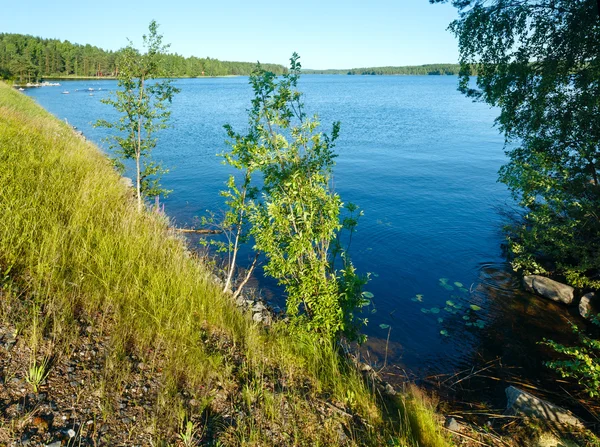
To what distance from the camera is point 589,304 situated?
11.7m

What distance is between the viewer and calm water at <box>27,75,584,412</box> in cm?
1035

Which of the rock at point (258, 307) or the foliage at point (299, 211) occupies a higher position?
the foliage at point (299, 211)

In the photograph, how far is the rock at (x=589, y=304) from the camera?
459 inches

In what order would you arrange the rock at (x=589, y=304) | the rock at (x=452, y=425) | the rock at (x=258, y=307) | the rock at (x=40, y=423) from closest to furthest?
the rock at (x=40, y=423)
the rock at (x=452, y=425)
the rock at (x=258, y=307)
the rock at (x=589, y=304)

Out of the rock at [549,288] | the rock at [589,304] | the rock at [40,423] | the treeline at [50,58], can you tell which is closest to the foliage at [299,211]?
the rock at [40,423]

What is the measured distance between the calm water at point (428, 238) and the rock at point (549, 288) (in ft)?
1.39

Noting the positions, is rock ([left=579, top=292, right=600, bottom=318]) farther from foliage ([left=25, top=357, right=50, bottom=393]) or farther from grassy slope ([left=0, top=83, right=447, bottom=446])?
foliage ([left=25, top=357, right=50, bottom=393])

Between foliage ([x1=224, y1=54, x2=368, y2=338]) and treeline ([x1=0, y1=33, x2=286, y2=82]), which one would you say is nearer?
foliage ([x1=224, y1=54, x2=368, y2=338])

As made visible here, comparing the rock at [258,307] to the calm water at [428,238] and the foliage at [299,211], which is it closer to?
the foliage at [299,211]

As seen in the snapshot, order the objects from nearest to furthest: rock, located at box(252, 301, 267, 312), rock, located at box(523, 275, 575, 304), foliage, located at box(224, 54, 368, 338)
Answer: foliage, located at box(224, 54, 368, 338) < rock, located at box(252, 301, 267, 312) < rock, located at box(523, 275, 575, 304)

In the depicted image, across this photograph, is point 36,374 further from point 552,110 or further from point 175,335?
point 552,110

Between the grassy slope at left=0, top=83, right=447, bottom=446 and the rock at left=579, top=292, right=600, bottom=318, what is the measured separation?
8.64m

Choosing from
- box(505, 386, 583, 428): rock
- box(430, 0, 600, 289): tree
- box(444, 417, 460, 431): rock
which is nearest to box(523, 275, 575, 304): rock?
box(430, 0, 600, 289): tree

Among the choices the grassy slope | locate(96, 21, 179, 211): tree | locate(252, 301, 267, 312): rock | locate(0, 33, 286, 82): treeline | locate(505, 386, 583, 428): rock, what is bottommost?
locate(505, 386, 583, 428): rock
